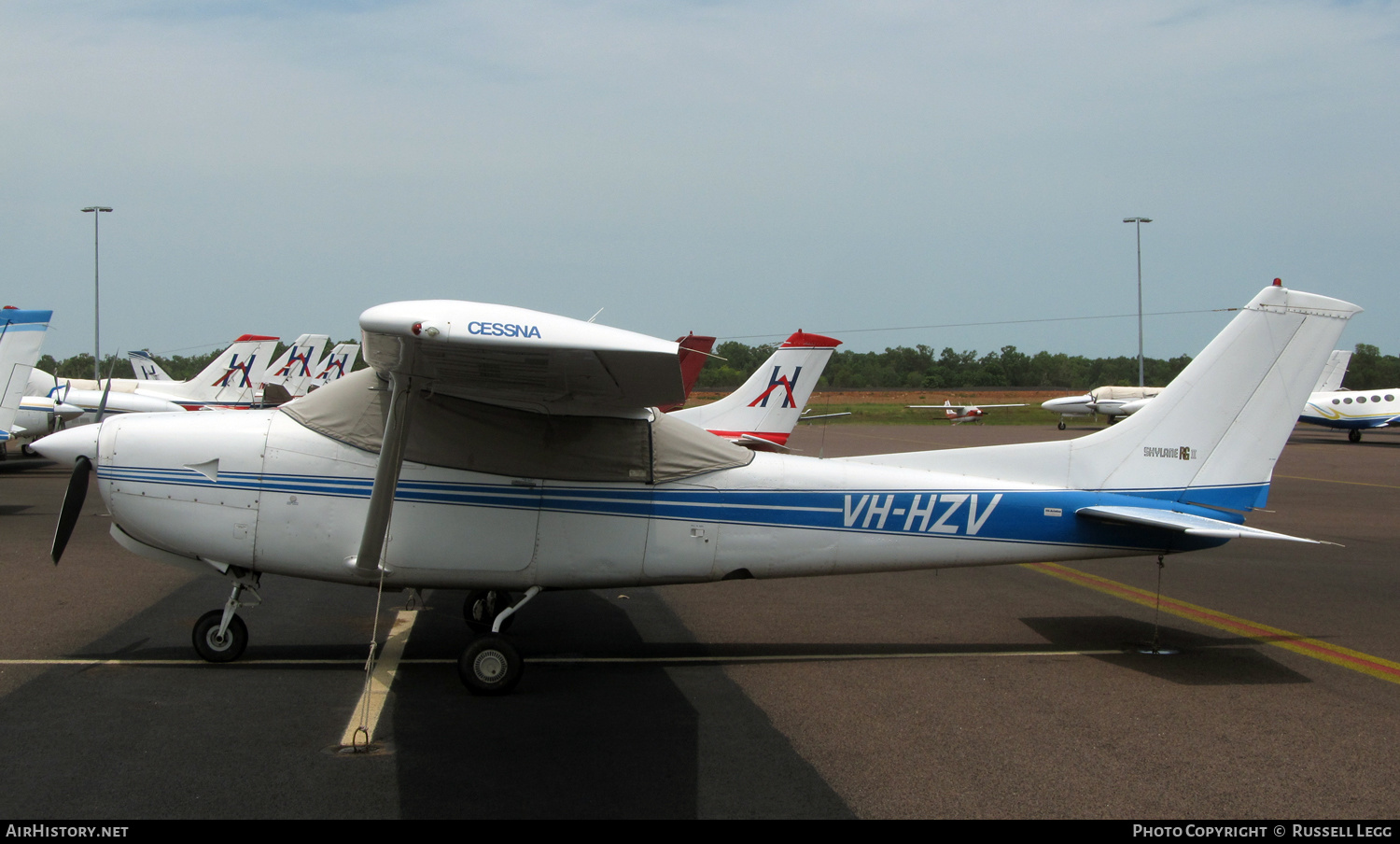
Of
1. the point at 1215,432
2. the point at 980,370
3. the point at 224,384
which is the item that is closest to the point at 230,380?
the point at 224,384

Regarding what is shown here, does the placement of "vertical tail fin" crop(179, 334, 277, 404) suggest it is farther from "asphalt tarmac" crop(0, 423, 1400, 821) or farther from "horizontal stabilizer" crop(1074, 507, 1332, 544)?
"horizontal stabilizer" crop(1074, 507, 1332, 544)

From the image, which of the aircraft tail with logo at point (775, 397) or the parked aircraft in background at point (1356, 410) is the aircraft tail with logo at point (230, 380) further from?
the parked aircraft in background at point (1356, 410)

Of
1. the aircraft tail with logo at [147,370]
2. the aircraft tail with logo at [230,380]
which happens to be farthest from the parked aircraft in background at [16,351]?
the aircraft tail with logo at [147,370]

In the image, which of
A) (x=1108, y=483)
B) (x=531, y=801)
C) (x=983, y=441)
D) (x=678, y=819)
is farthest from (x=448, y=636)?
(x=983, y=441)

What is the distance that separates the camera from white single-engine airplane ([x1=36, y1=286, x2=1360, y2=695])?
539cm

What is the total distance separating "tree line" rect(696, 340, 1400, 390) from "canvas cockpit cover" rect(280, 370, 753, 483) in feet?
Result: 158

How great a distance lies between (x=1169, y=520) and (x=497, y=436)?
174 inches

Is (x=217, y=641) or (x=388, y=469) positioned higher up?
(x=388, y=469)

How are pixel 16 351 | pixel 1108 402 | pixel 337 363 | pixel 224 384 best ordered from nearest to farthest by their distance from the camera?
pixel 16 351 < pixel 224 384 < pixel 337 363 < pixel 1108 402

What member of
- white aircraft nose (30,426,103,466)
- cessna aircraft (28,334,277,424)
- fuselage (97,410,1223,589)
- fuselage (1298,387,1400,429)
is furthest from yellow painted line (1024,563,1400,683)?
fuselage (1298,387,1400,429)

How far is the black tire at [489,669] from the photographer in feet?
17.2

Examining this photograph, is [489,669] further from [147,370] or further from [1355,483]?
[147,370]

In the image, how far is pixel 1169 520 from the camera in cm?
605

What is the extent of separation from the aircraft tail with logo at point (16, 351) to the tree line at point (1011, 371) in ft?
141
